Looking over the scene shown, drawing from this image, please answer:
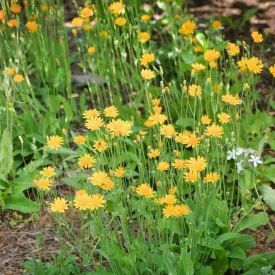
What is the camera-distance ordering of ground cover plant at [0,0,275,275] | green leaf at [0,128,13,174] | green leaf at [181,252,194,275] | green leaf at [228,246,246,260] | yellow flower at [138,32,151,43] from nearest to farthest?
green leaf at [181,252,194,275] < ground cover plant at [0,0,275,275] < green leaf at [228,246,246,260] < green leaf at [0,128,13,174] < yellow flower at [138,32,151,43]

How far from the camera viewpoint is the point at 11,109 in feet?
10.6

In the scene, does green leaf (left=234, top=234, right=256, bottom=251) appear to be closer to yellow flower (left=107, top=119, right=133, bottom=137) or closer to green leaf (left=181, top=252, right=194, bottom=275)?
green leaf (left=181, top=252, right=194, bottom=275)

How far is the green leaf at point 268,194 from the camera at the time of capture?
300cm

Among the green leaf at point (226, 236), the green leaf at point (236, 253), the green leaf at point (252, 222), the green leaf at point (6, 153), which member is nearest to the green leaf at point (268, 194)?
the green leaf at point (252, 222)

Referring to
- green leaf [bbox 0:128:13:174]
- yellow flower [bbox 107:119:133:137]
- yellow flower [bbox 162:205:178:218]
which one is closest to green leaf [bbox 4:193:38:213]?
green leaf [bbox 0:128:13:174]

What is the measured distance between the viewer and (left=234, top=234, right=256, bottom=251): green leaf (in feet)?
8.63

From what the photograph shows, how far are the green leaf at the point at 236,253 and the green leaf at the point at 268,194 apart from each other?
0.44 metres

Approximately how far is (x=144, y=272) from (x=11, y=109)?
48.5 inches

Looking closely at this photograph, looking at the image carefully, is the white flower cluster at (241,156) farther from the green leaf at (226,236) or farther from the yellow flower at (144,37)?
the yellow flower at (144,37)

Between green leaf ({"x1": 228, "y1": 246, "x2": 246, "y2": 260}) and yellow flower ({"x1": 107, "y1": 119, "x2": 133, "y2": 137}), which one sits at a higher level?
yellow flower ({"x1": 107, "y1": 119, "x2": 133, "y2": 137})

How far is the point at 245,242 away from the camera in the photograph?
8.66 feet

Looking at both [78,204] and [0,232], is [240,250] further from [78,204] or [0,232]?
[0,232]

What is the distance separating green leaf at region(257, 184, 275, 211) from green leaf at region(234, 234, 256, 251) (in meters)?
0.38

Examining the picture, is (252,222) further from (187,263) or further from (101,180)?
(101,180)
